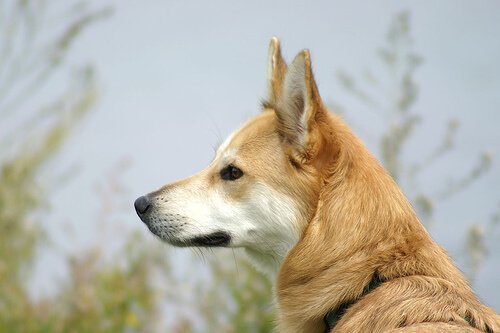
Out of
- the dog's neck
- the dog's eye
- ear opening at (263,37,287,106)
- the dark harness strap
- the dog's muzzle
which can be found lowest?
the dark harness strap

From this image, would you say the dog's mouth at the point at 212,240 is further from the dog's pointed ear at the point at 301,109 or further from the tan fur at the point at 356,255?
the dog's pointed ear at the point at 301,109

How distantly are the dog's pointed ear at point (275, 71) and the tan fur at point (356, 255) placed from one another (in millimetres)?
63

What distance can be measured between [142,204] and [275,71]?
1.01 metres

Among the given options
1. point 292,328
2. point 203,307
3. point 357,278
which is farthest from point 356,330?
point 203,307

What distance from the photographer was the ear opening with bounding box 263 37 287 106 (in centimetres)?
425

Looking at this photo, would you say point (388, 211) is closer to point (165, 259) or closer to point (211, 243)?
point (211, 243)

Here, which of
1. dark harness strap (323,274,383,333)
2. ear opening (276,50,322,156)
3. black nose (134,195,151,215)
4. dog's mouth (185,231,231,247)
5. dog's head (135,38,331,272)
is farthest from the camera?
black nose (134,195,151,215)

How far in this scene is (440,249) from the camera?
12.8ft

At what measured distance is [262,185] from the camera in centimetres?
422

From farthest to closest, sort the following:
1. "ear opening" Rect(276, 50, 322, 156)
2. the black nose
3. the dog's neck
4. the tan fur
Answer: the black nose, the dog's neck, "ear opening" Rect(276, 50, 322, 156), the tan fur

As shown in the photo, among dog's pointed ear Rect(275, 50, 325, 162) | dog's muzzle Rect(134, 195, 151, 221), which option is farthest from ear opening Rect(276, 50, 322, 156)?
dog's muzzle Rect(134, 195, 151, 221)

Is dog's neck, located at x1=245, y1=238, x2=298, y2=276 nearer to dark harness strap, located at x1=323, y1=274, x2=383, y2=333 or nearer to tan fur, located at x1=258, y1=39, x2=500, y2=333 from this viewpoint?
tan fur, located at x1=258, y1=39, x2=500, y2=333

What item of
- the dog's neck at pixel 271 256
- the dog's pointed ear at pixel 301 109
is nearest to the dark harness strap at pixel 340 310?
the dog's neck at pixel 271 256

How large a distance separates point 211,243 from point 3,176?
3510 millimetres
